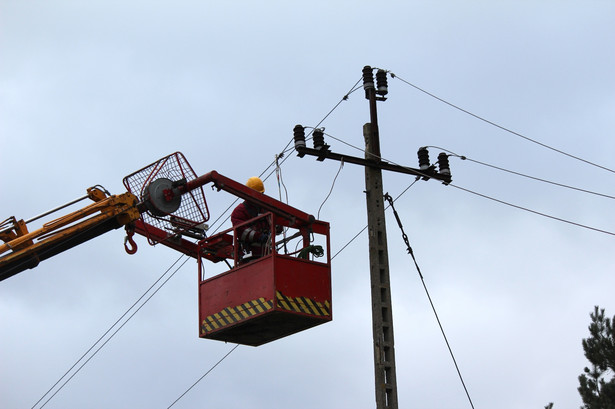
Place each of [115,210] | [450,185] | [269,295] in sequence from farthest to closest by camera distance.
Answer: [450,185] → [115,210] → [269,295]

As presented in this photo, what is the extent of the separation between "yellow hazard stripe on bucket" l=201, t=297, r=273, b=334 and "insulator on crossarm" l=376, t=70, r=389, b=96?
503 centimetres

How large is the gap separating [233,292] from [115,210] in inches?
96.8

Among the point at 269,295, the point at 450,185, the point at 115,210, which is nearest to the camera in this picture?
the point at 269,295

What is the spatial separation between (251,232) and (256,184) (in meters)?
1.81

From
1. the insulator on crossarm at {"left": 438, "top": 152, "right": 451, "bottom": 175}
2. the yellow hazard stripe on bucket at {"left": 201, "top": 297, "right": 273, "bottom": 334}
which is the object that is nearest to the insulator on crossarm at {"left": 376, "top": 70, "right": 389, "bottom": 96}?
the insulator on crossarm at {"left": 438, "top": 152, "right": 451, "bottom": 175}

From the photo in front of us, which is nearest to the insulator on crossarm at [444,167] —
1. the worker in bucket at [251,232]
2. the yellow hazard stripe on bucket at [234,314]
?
the worker in bucket at [251,232]

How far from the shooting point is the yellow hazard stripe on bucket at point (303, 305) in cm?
1825

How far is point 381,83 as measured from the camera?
2138cm

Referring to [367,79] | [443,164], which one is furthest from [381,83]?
[443,164]

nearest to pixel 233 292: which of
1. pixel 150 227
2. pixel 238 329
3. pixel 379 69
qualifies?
pixel 238 329

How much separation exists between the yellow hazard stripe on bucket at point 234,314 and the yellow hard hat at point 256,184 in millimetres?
2724

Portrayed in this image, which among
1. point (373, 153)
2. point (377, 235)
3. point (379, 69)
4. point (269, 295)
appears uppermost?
point (379, 69)

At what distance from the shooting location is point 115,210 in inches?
768

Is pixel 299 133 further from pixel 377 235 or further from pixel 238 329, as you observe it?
pixel 238 329
